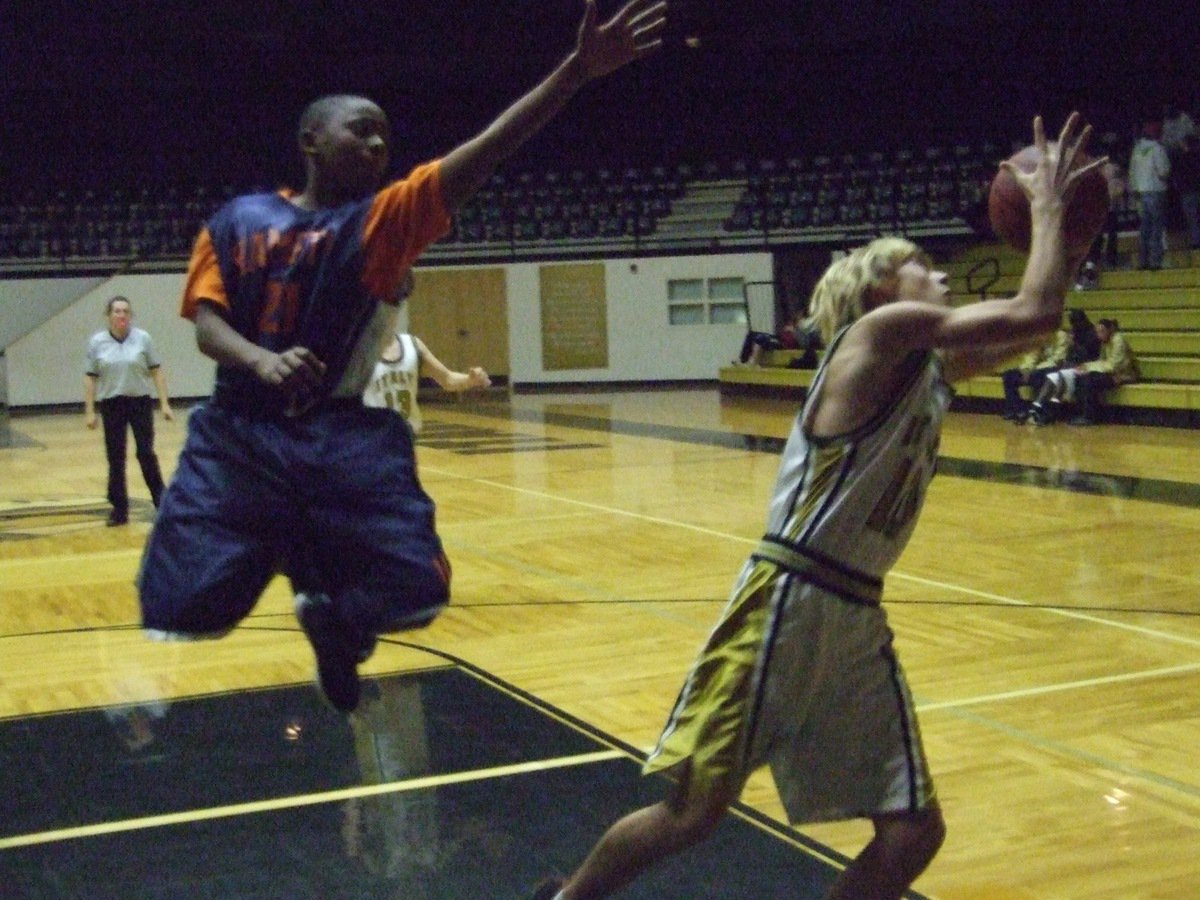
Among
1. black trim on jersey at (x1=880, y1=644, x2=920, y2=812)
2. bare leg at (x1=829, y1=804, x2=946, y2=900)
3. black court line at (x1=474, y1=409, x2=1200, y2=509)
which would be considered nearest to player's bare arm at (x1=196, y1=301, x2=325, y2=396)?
black trim on jersey at (x1=880, y1=644, x2=920, y2=812)

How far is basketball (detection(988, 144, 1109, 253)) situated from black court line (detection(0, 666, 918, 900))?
151 centimetres

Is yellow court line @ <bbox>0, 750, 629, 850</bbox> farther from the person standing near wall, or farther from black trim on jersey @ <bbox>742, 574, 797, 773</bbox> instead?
the person standing near wall

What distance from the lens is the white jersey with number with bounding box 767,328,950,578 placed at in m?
2.82

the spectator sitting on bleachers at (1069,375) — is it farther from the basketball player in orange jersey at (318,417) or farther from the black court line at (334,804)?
the basketball player in orange jersey at (318,417)

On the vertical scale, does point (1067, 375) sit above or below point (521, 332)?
below

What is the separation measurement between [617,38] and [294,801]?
2.37 meters

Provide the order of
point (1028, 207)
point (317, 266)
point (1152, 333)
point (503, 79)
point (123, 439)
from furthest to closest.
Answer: point (503, 79) < point (1152, 333) < point (123, 439) < point (1028, 207) < point (317, 266)

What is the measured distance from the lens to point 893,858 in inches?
108

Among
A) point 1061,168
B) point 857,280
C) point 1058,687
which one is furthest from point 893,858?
point 1058,687

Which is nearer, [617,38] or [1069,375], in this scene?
[617,38]

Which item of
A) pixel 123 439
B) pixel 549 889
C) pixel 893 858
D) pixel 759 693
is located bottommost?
pixel 549 889

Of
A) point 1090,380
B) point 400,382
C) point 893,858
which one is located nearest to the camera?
point 893,858

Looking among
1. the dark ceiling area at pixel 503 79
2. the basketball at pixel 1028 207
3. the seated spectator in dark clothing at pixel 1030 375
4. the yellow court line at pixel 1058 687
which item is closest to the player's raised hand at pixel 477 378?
the yellow court line at pixel 1058 687

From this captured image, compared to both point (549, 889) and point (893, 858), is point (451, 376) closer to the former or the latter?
point (549, 889)
